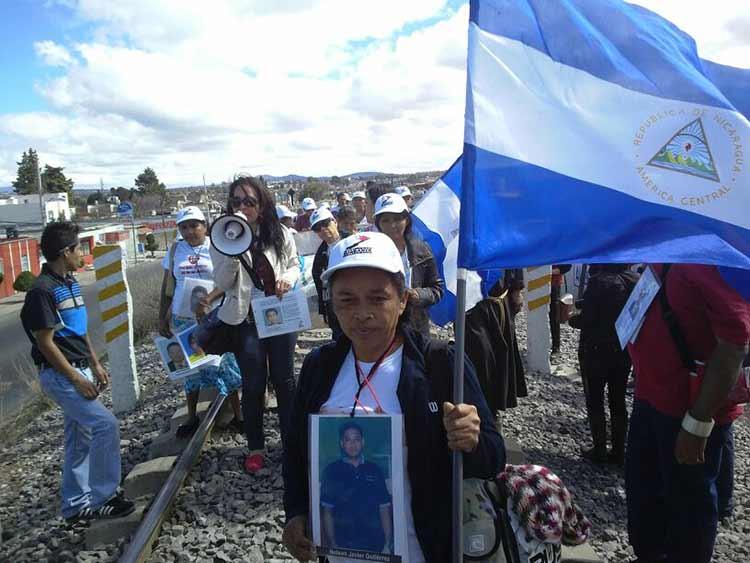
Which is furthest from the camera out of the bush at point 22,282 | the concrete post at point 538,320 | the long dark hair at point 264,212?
the bush at point 22,282

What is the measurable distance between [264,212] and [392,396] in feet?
9.72

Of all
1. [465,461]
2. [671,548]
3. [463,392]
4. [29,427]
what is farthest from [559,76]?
[29,427]

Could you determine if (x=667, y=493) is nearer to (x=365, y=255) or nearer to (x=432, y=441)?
(x=432, y=441)

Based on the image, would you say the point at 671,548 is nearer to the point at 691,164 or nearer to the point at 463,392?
the point at 463,392

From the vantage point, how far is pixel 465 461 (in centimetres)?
188

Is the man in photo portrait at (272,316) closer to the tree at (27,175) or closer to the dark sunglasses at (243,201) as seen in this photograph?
the dark sunglasses at (243,201)

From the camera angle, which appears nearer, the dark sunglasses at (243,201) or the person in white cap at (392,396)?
the person in white cap at (392,396)

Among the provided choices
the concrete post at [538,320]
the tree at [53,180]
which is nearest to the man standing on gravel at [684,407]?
the concrete post at [538,320]

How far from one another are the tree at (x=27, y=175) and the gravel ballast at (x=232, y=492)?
106 metres

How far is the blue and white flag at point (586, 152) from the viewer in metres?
1.94

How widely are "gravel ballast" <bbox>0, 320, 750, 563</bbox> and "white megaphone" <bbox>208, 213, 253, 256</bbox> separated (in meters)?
1.77

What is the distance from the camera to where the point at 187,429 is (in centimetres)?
541

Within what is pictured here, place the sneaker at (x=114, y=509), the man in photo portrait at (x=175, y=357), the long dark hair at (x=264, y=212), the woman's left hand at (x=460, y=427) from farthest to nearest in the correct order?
the man in photo portrait at (x=175, y=357) → the long dark hair at (x=264, y=212) → the sneaker at (x=114, y=509) → the woman's left hand at (x=460, y=427)

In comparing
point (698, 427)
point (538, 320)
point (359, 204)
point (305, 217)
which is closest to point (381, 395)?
point (698, 427)
